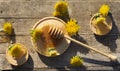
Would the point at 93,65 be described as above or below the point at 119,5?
below

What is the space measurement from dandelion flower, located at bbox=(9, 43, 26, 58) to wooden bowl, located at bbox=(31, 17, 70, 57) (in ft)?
0.32

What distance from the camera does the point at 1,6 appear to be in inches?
111

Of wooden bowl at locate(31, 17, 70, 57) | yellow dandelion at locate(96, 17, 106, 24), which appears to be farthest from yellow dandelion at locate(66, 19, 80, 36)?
yellow dandelion at locate(96, 17, 106, 24)

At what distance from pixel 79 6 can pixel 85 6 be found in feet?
0.14

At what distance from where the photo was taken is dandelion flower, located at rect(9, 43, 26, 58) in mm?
2679

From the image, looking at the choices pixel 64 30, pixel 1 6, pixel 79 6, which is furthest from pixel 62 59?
pixel 1 6

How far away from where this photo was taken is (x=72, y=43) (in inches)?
110

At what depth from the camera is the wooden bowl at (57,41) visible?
275 centimetres

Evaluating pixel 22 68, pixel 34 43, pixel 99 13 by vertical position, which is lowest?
pixel 22 68

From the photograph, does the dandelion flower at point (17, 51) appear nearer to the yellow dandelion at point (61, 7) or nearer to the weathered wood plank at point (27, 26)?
the weathered wood plank at point (27, 26)

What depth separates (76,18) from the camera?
2.83 meters

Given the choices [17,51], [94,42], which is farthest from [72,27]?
[17,51]

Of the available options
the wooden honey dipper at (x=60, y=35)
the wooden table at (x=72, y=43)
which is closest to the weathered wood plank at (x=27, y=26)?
the wooden table at (x=72, y=43)

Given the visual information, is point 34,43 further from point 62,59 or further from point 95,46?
point 95,46
